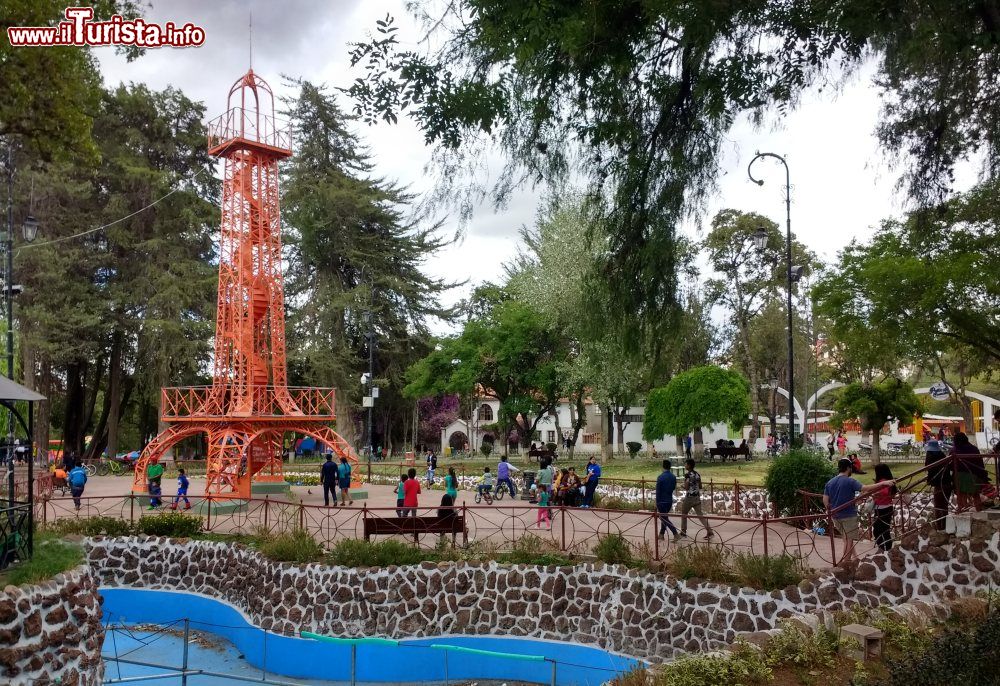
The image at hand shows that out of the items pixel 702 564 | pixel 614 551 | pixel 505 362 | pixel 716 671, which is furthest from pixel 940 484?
pixel 505 362

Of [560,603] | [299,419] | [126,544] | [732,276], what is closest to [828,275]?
[560,603]

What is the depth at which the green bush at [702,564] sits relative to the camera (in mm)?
11930

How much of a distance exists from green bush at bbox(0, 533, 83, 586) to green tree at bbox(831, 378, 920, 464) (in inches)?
973

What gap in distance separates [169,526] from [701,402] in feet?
69.8

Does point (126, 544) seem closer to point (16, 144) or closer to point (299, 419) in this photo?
point (299, 419)

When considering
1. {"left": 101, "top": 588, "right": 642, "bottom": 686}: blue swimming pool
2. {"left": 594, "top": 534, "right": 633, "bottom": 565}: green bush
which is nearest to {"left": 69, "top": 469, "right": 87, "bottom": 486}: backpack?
{"left": 101, "top": 588, "right": 642, "bottom": 686}: blue swimming pool

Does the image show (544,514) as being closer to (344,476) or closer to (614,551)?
(614,551)

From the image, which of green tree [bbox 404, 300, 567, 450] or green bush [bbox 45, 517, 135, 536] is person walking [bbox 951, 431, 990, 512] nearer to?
green bush [bbox 45, 517, 135, 536]

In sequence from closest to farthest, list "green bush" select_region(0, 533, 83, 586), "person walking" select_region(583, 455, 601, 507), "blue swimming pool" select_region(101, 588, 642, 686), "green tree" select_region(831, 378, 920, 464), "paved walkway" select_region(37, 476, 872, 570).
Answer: "green bush" select_region(0, 533, 83, 586) → "blue swimming pool" select_region(101, 588, 642, 686) → "paved walkway" select_region(37, 476, 872, 570) → "person walking" select_region(583, 455, 601, 507) → "green tree" select_region(831, 378, 920, 464)

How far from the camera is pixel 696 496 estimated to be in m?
14.4

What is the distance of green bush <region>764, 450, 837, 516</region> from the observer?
16.5 m

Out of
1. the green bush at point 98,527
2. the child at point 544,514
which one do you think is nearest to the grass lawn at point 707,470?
the child at point 544,514

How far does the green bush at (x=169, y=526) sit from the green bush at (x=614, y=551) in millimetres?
9481

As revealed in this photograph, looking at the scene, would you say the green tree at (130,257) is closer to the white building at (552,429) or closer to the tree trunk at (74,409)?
the tree trunk at (74,409)
